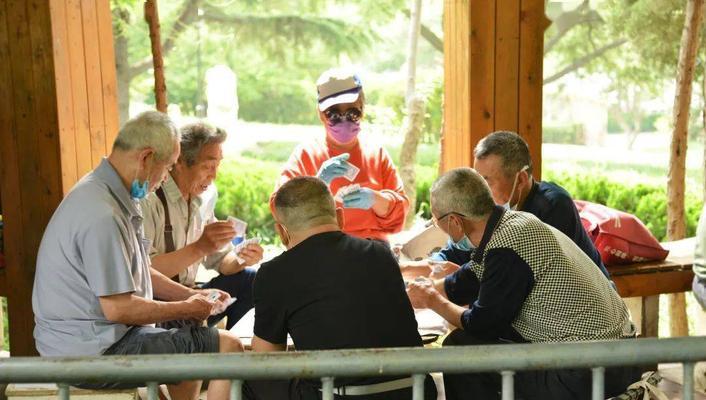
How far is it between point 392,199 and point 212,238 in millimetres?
1157

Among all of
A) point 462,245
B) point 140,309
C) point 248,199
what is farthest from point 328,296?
point 248,199

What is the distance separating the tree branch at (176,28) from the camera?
13.2 m

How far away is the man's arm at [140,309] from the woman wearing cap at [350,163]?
4.60ft

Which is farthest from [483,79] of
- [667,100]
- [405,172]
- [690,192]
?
[667,100]

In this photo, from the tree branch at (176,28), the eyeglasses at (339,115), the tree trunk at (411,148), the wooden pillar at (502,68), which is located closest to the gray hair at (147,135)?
the eyeglasses at (339,115)

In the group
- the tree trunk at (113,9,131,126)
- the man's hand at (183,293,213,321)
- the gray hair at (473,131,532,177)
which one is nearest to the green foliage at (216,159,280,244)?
the tree trunk at (113,9,131,126)

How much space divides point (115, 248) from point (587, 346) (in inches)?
81.3

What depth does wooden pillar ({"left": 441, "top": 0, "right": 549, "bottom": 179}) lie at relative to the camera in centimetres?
519

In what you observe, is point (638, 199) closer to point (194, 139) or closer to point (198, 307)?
point (194, 139)

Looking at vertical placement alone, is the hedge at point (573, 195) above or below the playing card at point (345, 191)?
below

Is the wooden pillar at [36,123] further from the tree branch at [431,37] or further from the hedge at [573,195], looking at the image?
the tree branch at [431,37]

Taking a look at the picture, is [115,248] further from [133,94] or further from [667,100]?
[667,100]

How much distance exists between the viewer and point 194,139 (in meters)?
4.50

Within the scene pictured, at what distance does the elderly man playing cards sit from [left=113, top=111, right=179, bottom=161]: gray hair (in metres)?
0.63
